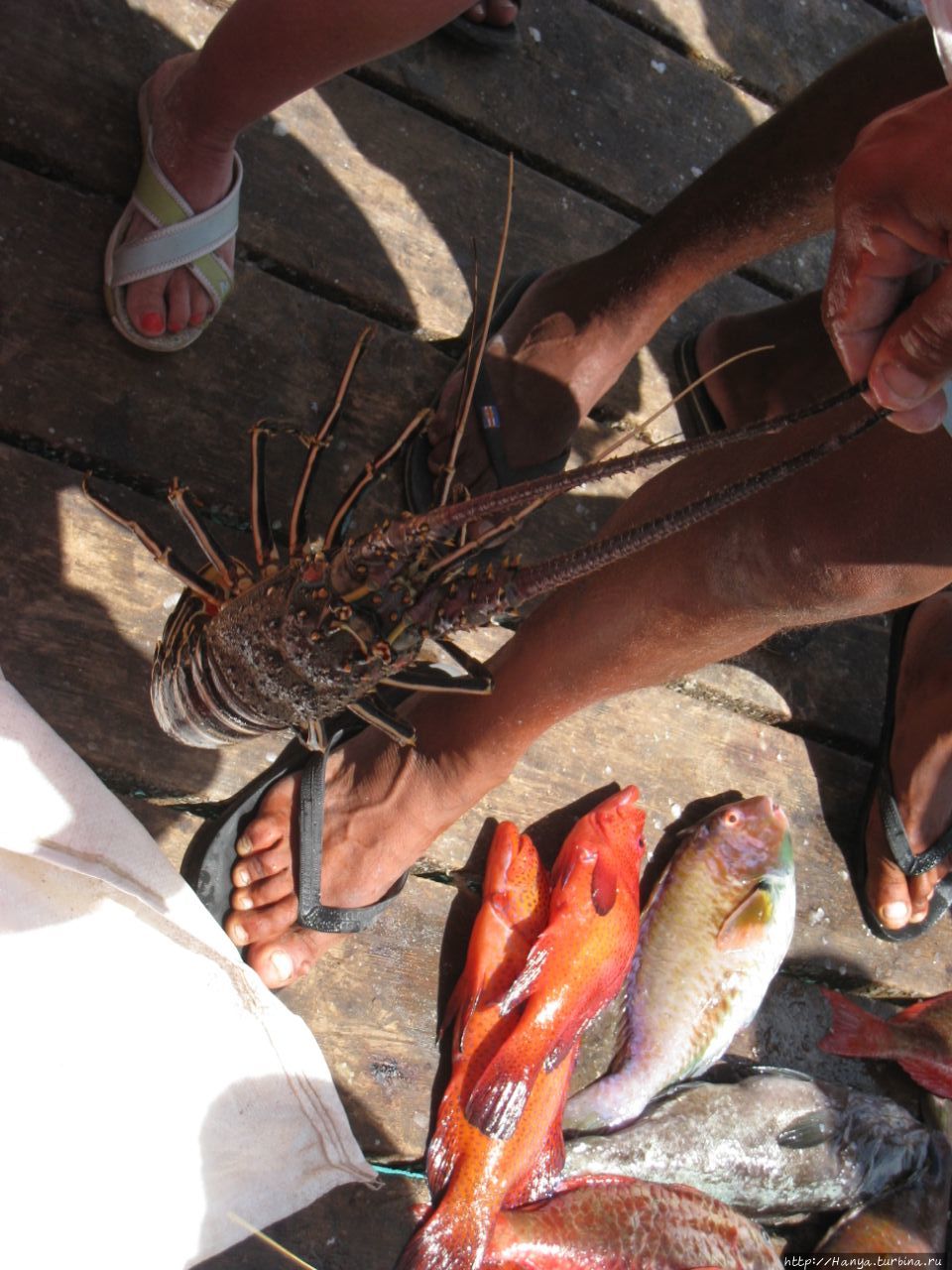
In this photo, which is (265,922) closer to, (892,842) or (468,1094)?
(468,1094)

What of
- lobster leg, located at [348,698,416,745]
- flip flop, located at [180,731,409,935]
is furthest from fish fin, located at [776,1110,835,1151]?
lobster leg, located at [348,698,416,745]

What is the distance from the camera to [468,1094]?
2.00 m

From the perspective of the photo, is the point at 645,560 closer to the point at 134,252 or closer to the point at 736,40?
the point at 134,252

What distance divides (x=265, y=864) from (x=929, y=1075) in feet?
5.71

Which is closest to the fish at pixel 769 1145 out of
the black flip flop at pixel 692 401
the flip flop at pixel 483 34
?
the black flip flop at pixel 692 401

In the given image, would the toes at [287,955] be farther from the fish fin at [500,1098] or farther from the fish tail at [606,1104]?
the fish tail at [606,1104]

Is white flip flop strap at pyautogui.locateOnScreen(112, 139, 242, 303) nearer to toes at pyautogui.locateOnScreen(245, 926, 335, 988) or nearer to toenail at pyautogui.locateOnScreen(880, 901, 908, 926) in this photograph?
toes at pyautogui.locateOnScreen(245, 926, 335, 988)

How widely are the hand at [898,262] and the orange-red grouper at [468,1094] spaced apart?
1.35 metres

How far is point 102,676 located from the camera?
192 centimetres

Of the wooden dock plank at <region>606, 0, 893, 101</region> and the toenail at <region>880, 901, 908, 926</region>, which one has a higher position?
the wooden dock plank at <region>606, 0, 893, 101</region>

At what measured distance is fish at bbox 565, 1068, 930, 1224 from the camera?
2170 mm

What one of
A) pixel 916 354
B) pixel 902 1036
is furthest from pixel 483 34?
pixel 902 1036

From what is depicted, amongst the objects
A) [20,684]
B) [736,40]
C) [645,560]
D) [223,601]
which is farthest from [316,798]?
[736,40]

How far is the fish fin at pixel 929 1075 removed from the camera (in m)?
2.44
